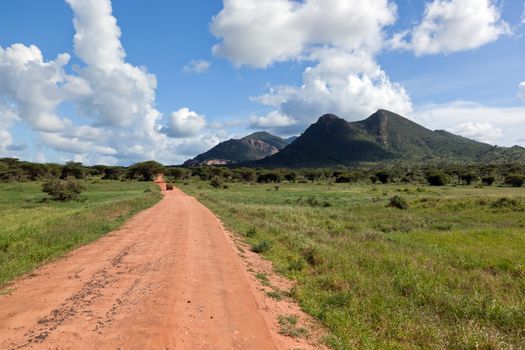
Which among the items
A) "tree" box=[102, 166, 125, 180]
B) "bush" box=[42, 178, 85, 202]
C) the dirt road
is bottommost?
the dirt road

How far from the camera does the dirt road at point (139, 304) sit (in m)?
6.93

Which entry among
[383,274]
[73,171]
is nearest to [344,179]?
[73,171]

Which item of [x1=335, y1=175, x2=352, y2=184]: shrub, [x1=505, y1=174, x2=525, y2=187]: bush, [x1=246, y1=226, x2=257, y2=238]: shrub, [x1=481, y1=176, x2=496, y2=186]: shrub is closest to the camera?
[x1=246, y1=226, x2=257, y2=238]: shrub

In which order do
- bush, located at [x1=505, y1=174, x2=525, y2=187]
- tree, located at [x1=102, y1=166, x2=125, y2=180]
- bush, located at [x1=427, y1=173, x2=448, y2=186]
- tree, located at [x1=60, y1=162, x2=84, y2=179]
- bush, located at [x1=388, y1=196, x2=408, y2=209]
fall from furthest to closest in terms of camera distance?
1. tree, located at [x1=102, y1=166, x2=125, y2=180]
2. tree, located at [x1=60, y1=162, x2=84, y2=179]
3. bush, located at [x1=427, y1=173, x2=448, y2=186]
4. bush, located at [x1=505, y1=174, x2=525, y2=187]
5. bush, located at [x1=388, y1=196, x2=408, y2=209]

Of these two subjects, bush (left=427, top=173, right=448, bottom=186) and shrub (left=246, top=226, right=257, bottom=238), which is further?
bush (left=427, top=173, right=448, bottom=186)

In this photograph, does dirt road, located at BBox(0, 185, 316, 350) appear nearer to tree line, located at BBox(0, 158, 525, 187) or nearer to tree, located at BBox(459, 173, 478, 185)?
tree line, located at BBox(0, 158, 525, 187)

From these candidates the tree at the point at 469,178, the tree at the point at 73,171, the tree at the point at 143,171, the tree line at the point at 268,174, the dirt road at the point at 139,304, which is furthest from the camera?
the tree at the point at 143,171

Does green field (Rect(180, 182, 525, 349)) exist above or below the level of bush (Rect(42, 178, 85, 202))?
below

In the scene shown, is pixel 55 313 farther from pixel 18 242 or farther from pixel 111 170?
pixel 111 170

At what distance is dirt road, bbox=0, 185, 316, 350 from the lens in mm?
6927

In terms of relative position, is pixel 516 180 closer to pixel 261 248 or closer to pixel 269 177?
pixel 269 177

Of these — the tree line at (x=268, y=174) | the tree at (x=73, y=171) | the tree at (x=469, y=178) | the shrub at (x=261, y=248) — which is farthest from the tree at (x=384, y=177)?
the shrub at (x=261, y=248)

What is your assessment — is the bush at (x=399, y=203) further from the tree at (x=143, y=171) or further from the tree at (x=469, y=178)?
the tree at (x=143, y=171)

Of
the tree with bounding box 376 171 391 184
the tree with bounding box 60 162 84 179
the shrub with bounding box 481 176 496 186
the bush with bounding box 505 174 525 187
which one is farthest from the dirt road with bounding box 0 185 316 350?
the tree with bounding box 376 171 391 184
